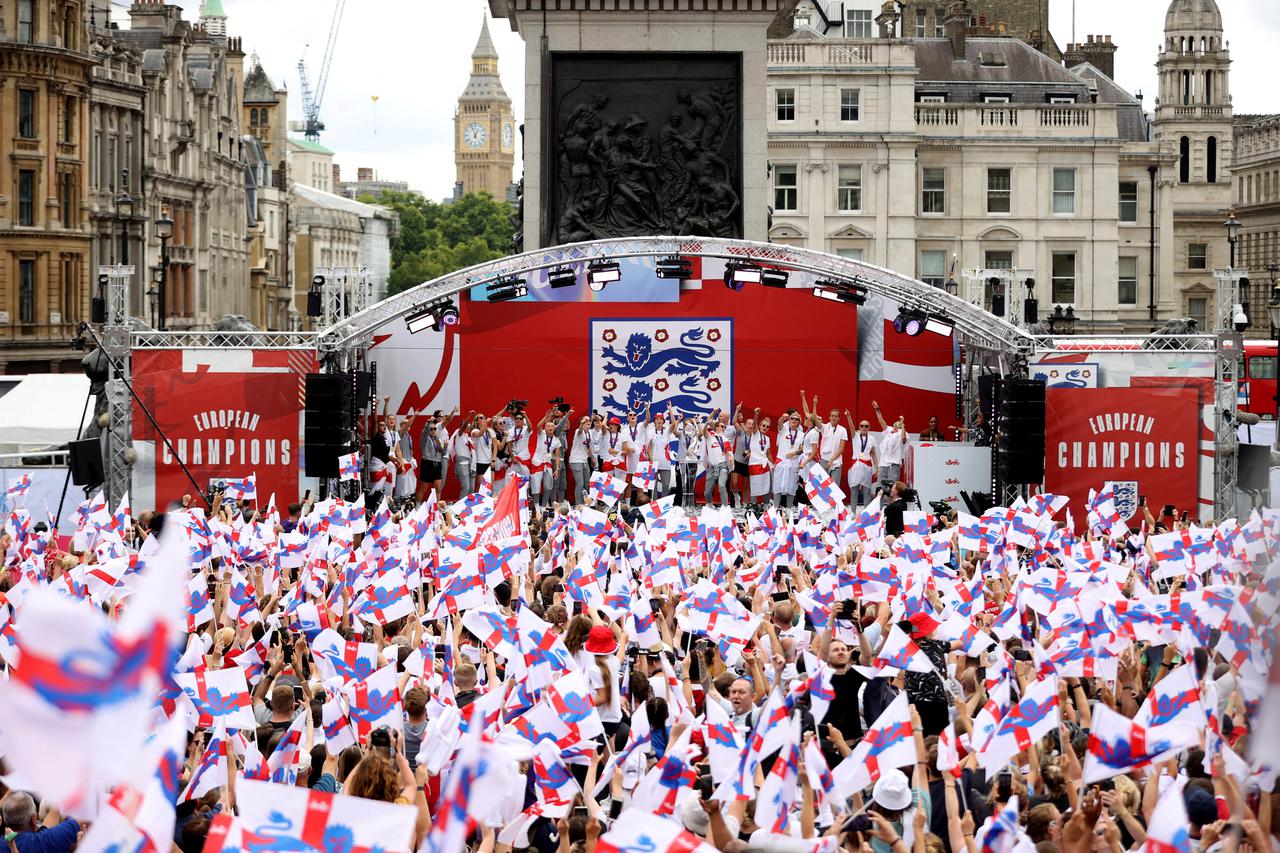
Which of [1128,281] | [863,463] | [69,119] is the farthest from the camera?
[1128,281]

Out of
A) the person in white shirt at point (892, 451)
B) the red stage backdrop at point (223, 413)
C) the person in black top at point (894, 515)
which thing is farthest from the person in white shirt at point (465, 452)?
the person in black top at point (894, 515)

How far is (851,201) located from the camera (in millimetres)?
70750

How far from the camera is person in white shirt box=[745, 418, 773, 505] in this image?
32.0m

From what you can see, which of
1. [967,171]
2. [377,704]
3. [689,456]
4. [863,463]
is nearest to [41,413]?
[689,456]

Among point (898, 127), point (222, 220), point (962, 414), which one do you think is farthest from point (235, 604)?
point (222, 220)

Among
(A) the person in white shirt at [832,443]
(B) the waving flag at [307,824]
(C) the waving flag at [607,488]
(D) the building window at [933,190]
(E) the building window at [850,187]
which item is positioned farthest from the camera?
(D) the building window at [933,190]

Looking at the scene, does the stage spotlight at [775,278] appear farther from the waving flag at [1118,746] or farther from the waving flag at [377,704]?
the waving flag at [1118,746]

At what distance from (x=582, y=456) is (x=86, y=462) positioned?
8714 mm

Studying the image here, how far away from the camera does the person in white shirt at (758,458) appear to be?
3203 cm

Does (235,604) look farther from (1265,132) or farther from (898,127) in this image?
(1265,132)

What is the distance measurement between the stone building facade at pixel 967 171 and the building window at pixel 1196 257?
16231 millimetres

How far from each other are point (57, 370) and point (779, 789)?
2403 inches

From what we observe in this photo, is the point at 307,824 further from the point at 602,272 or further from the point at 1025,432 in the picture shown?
the point at 602,272

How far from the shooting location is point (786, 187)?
70625 millimetres
